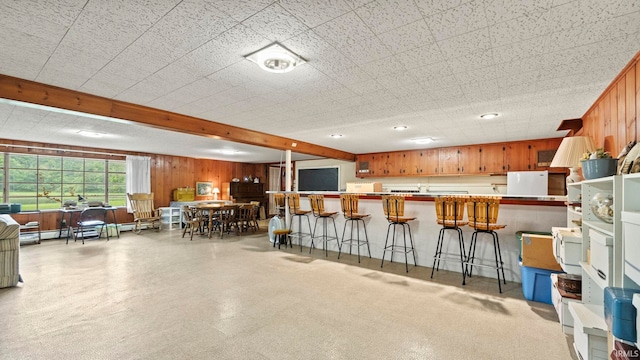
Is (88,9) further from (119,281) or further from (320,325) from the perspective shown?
(119,281)

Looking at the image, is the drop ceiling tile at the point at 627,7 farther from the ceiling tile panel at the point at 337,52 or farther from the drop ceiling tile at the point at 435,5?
the drop ceiling tile at the point at 435,5

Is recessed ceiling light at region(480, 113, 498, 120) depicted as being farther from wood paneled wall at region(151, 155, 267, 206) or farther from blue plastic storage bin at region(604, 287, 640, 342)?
wood paneled wall at region(151, 155, 267, 206)

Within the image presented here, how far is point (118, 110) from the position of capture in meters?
3.21

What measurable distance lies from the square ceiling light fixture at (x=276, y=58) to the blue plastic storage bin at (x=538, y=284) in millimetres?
3024

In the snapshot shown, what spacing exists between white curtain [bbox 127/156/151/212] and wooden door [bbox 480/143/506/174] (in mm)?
8603

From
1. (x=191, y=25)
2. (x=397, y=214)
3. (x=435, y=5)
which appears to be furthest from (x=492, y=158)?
(x=191, y=25)

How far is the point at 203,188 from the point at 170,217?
181cm

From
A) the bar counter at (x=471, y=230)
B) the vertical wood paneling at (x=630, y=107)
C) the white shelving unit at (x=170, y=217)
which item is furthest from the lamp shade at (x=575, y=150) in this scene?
the white shelving unit at (x=170, y=217)

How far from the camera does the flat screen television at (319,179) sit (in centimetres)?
857

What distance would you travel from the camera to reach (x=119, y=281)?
3410mm

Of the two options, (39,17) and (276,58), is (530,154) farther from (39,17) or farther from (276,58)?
(39,17)

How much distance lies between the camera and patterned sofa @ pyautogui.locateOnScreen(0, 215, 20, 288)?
10.5 ft

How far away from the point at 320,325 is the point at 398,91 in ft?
7.69

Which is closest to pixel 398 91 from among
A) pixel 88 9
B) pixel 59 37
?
pixel 88 9
